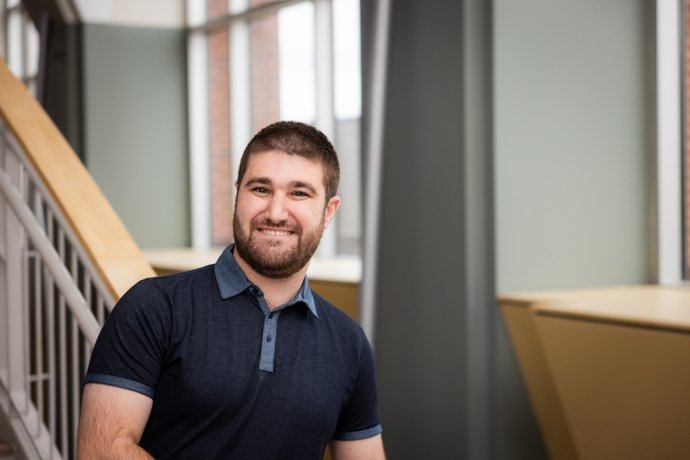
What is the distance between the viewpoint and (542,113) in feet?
9.98

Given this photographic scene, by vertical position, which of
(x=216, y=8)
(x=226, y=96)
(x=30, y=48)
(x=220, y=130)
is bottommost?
(x=220, y=130)

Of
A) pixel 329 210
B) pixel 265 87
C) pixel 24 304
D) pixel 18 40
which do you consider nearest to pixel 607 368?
pixel 329 210

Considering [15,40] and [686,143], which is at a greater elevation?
A: [15,40]

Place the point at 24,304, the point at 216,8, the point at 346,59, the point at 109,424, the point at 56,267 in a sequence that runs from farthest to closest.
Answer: the point at 216,8
the point at 346,59
the point at 24,304
the point at 56,267
the point at 109,424

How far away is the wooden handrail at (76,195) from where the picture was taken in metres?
2.30

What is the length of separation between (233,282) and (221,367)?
0.17m

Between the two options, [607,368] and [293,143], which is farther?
[607,368]

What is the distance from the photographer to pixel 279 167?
178 centimetres

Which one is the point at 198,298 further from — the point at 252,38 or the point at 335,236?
A: the point at 252,38

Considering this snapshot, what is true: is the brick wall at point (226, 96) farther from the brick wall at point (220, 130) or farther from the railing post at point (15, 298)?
the railing post at point (15, 298)

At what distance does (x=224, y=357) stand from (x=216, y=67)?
412 centimetres

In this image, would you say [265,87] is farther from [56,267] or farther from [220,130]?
[56,267]

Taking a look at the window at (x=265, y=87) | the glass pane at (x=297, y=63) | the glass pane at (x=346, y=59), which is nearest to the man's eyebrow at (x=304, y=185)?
the window at (x=265, y=87)

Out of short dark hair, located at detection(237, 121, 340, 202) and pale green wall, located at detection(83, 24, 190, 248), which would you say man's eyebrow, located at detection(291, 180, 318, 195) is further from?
pale green wall, located at detection(83, 24, 190, 248)
